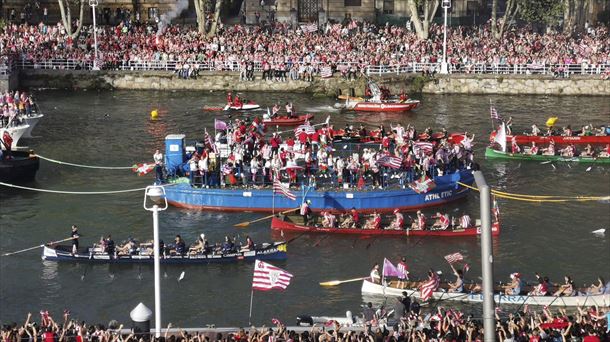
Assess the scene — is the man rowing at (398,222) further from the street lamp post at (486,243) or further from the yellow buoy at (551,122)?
the street lamp post at (486,243)

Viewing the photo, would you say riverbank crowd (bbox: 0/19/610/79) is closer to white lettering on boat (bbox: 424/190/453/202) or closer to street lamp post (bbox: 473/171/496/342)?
white lettering on boat (bbox: 424/190/453/202)

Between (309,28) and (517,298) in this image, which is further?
(309,28)

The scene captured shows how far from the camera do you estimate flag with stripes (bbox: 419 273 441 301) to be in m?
38.6

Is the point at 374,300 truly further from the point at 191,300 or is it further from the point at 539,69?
the point at 539,69

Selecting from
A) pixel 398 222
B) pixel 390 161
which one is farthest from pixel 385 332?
pixel 390 161

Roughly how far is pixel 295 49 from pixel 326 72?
13.6 feet

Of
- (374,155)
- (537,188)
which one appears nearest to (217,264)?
(374,155)

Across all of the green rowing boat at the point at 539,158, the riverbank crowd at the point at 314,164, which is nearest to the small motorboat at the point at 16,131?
the riverbank crowd at the point at 314,164

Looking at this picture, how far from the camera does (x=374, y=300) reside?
1578 inches

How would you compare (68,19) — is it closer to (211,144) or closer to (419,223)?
(211,144)

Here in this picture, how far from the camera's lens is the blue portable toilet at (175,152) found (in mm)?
52188

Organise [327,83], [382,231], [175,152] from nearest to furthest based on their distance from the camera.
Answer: [382,231] → [175,152] → [327,83]

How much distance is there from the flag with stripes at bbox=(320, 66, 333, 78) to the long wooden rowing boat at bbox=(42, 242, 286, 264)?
35.8m

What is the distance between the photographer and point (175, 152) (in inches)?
2057
